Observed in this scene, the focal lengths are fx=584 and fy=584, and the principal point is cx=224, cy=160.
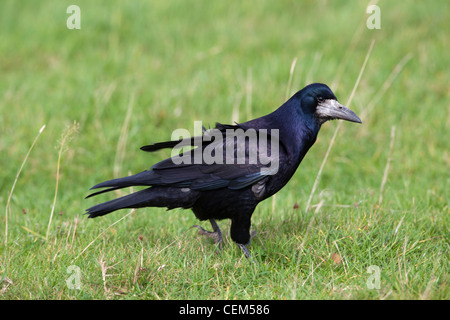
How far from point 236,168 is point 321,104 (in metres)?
0.75

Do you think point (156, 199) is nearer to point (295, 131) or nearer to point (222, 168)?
point (222, 168)

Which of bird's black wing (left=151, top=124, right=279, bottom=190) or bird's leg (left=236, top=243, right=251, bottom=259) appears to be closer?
bird's black wing (left=151, top=124, right=279, bottom=190)

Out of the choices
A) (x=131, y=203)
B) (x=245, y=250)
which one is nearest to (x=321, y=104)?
(x=245, y=250)

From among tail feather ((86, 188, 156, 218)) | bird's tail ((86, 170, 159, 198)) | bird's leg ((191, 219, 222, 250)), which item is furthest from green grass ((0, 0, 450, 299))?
bird's tail ((86, 170, 159, 198))

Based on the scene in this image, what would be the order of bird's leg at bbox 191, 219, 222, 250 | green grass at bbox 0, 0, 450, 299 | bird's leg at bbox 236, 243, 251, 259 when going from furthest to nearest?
bird's leg at bbox 191, 219, 222, 250 → bird's leg at bbox 236, 243, 251, 259 → green grass at bbox 0, 0, 450, 299

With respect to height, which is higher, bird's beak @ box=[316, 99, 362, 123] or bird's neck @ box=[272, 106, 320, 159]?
bird's beak @ box=[316, 99, 362, 123]

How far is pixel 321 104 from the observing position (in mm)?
4047

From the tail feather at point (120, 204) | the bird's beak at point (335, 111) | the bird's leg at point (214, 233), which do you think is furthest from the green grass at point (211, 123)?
the bird's beak at point (335, 111)

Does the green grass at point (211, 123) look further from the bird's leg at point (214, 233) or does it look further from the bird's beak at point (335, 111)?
the bird's beak at point (335, 111)

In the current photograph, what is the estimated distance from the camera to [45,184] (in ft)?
19.4

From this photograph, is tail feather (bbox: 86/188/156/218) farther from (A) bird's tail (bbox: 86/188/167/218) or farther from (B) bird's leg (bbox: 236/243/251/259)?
(B) bird's leg (bbox: 236/243/251/259)

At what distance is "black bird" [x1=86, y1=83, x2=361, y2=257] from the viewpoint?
3.90m

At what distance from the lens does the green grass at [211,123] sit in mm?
3707
